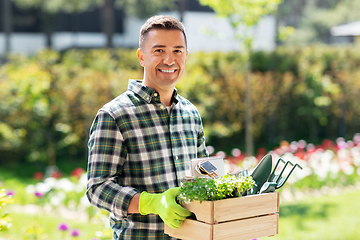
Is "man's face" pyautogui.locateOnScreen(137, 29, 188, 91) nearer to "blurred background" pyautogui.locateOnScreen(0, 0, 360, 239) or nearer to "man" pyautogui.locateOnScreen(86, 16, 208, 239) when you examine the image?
"man" pyautogui.locateOnScreen(86, 16, 208, 239)

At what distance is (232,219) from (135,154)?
1.64 ft

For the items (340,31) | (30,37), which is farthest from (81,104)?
(30,37)

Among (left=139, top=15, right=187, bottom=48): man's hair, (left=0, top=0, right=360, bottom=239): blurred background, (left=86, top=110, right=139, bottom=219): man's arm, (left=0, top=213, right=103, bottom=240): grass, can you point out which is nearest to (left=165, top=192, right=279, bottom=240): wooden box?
(left=86, top=110, right=139, bottom=219): man's arm

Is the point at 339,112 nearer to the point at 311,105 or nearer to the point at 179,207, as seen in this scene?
the point at 311,105

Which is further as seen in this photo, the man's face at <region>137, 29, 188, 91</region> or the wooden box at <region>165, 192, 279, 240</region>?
the man's face at <region>137, 29, 188, 91</region>

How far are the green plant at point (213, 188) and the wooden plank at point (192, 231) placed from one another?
0.09 m

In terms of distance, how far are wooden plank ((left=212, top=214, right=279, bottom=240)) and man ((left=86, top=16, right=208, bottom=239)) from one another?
0.15 m

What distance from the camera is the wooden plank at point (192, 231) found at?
4.79ft

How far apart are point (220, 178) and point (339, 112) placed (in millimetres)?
8613

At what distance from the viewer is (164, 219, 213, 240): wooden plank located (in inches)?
57.5

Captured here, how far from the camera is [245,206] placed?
154 cm

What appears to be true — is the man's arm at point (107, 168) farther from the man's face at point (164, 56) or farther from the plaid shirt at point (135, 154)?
the man's face at point (164, 56)

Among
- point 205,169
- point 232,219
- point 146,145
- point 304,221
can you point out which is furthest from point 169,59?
point 304,221

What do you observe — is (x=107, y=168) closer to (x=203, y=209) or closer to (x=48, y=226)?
(x=203, y=209)
